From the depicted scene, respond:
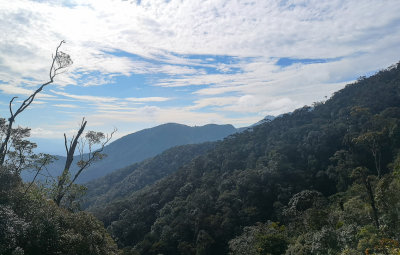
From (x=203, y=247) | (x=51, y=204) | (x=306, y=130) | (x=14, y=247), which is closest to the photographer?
(x=14, y=247)

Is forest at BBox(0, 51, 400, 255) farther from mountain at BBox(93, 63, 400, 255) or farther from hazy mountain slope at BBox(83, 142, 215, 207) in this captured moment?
hazy mountain slope at BBox(83, 142, 215, 207)

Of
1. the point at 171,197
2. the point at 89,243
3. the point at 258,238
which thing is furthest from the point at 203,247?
the point at 89,243

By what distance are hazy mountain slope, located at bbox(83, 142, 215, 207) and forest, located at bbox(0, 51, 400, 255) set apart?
1.00 metres

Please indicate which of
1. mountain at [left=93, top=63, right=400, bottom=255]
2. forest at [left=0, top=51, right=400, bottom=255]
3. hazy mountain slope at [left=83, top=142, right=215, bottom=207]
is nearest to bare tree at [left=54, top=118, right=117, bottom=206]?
forest at [left=0, top=51, right=400, bottom=255]

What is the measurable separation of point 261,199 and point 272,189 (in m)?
2.70

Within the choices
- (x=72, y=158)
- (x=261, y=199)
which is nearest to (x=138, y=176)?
(x=261, y=199)

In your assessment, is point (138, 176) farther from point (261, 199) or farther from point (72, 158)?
point (72, 158)

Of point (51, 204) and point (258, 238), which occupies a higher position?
point (51, 204)

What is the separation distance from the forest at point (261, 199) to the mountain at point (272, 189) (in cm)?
17

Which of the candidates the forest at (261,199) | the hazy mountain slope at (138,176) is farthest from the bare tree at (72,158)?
the hazy mountain slope at (138,176)

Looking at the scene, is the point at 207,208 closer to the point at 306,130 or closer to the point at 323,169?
the point at 323,169

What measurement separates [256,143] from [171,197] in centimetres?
2408

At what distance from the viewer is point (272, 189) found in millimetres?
46344

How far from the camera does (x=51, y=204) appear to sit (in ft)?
37.0
